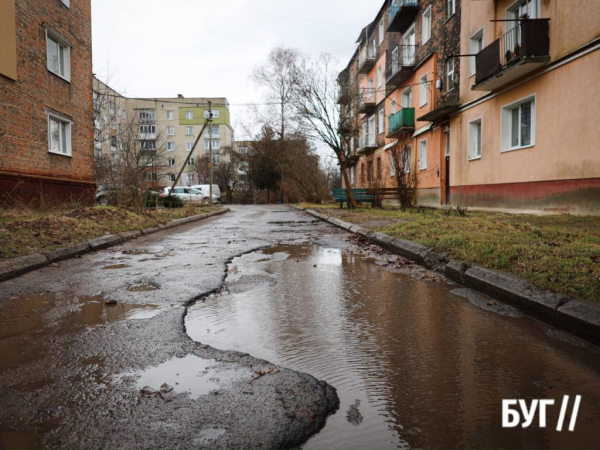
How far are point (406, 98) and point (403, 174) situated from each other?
1294 centimetres

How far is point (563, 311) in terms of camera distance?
3.28 m

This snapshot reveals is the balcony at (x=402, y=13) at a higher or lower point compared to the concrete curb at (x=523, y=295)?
higher

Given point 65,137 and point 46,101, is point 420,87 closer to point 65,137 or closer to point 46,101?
point 65,137

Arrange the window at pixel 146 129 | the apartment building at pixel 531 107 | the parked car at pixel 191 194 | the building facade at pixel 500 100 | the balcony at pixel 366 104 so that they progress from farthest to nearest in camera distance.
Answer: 1. the parked car at pixel 191 194
2. the balcony at pixel 366 104
3. the window at pixel 146 129
4. the building facade at pixel 500 100
5. the apartment building at pixel 531 107

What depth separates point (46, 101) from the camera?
45.9 ft

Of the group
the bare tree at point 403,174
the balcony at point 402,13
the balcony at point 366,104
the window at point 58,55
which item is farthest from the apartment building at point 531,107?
the window at point 58,55

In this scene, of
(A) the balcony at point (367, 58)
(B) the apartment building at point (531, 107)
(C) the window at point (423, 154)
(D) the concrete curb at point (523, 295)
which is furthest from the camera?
(A) the balcony at point (367, 58)

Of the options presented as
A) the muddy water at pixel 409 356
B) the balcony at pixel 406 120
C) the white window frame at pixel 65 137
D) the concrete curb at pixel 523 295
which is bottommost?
the muddy water at pixel 409 356

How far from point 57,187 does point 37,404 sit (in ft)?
45.9

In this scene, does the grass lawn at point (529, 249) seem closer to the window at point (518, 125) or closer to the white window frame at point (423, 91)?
the window at point (518, 125)

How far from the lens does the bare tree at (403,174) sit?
1406 cm

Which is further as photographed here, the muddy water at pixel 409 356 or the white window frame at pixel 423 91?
the white window frame at pixel 423 91

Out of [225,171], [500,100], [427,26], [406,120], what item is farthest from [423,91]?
[225,171]

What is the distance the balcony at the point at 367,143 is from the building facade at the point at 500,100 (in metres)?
5.56
